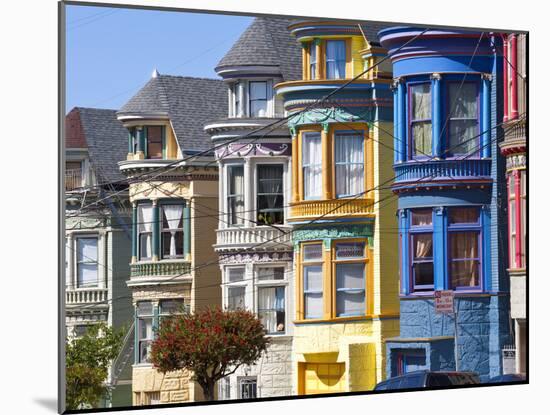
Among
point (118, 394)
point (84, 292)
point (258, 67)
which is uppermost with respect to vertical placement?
point (258, 67)

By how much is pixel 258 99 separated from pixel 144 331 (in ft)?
10.3

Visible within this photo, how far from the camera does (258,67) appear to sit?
62.4 ft

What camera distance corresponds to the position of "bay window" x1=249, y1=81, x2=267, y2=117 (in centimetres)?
1905

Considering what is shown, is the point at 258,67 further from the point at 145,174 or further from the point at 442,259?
the point at 442,259

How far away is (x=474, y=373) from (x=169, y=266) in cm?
398

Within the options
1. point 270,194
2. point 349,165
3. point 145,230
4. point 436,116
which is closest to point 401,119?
point 436,116

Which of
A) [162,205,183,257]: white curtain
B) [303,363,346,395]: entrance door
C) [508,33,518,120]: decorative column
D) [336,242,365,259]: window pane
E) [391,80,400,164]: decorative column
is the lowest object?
[303,363,346,395]: entrance door

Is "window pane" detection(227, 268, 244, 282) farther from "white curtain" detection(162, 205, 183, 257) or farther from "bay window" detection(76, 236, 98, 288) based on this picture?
"bay window" detection(76, 236, 98, 288)

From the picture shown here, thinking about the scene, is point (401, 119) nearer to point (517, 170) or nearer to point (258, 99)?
point (517, 170)

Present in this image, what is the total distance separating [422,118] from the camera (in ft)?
63.8

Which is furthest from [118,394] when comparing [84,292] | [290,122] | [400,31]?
[400,31]

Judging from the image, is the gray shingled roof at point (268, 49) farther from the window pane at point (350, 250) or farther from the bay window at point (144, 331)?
the bay window at point (144, 331)

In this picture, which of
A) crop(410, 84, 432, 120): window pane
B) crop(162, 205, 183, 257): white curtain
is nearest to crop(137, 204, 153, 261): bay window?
crop(162, 205, 183, 257): white curtain

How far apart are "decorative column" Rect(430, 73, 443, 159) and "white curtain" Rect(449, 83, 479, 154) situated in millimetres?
152
